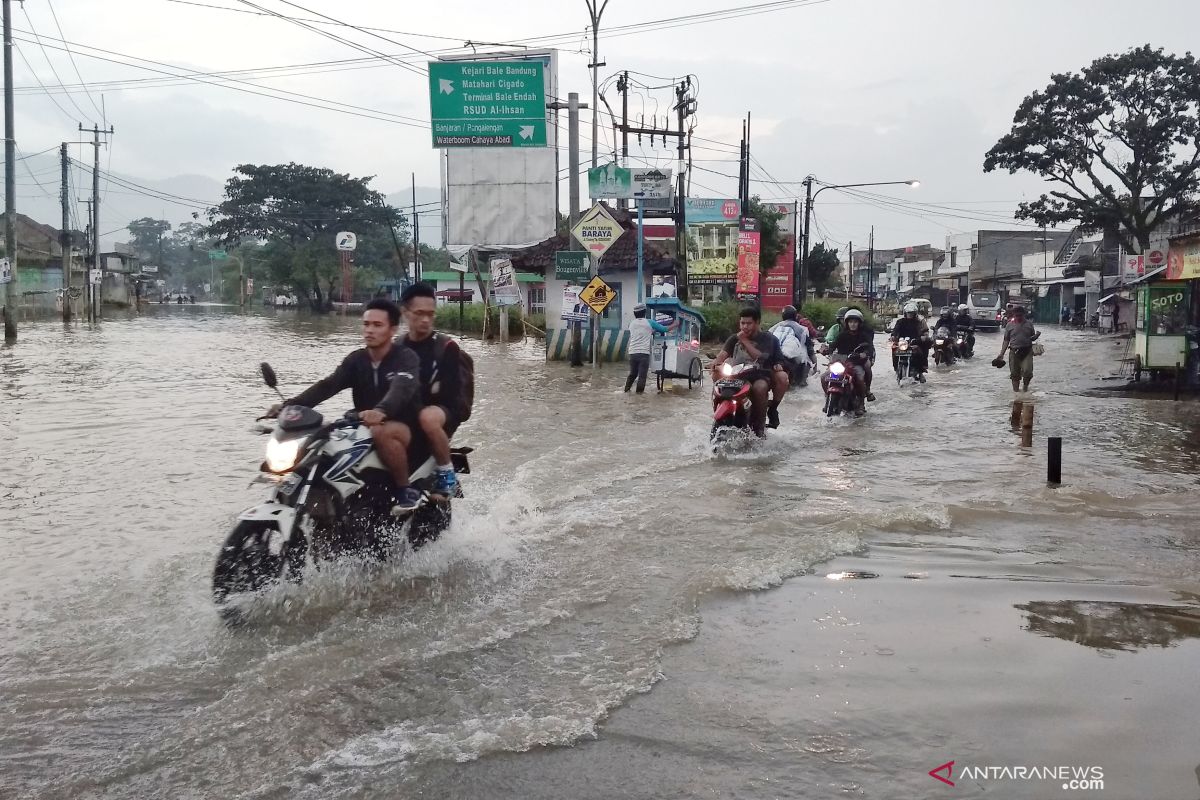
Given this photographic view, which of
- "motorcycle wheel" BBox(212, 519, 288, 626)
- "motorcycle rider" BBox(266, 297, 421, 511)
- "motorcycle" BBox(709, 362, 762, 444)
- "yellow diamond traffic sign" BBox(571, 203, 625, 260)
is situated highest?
"yellow diamond traffic sign" BBox(571, 203, 625, 260)

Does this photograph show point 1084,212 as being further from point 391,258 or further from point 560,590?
point 391,258

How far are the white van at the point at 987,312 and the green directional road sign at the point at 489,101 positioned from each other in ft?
95.5

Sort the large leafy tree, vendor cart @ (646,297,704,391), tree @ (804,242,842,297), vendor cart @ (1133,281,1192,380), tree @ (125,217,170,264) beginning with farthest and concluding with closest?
tree @ (125,217,170,264), the large leafy tree, tree @ (804,242,842,297), vendor cart @ (646,297,704,391), vendor cart @ (1133,281,1192,380)

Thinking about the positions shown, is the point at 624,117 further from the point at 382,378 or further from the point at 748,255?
the point at 382,378

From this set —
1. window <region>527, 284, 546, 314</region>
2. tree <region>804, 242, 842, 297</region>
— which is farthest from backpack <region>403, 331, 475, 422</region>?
tree <region>804, 242, 842, 297</region>

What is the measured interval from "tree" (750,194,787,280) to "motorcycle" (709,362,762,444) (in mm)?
35211

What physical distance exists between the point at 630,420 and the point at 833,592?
329 inches

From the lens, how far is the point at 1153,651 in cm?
464

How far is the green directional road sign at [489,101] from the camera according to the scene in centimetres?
2331

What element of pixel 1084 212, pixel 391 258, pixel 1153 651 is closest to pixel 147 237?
pixel 391 258

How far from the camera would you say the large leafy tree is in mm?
73875

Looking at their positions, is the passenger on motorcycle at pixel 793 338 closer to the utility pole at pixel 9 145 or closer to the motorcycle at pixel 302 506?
the motorcycle at pixel 302 506

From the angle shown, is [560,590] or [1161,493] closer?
[560,590]

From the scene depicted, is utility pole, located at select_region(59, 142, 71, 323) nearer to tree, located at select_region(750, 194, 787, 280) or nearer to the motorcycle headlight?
tree, located at select_region(750, 194, 787, 280)
